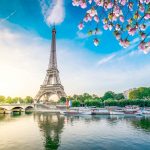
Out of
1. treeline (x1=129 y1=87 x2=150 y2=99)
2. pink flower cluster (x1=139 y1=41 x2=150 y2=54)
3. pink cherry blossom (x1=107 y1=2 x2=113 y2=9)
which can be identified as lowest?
pink flower cluster (x1=139 y1=41 x2=150 y2=54)

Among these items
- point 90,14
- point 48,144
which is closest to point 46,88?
point 48,144

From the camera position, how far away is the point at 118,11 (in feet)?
16.1

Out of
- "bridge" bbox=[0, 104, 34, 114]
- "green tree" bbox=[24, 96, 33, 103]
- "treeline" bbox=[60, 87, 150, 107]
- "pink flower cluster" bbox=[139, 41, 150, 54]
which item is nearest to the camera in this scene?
"pink flower cluster" bbox=[139, 41, 150, 54]

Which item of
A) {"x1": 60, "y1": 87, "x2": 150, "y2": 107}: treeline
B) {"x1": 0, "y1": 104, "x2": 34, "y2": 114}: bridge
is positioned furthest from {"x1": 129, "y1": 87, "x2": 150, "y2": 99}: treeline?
{"x1": 0, "y1": 104, "x2": 34, "y2": 114}: bridge

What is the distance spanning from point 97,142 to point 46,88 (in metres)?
85.3

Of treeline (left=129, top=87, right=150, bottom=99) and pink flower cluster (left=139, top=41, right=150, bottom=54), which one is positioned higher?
treeline (left=129, top=87, right=150, bottom=99)

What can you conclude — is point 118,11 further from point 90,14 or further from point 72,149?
point 72,149

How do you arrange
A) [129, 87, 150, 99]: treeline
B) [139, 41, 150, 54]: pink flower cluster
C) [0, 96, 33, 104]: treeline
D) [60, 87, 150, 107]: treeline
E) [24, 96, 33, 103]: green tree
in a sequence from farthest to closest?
[0, 96, 33, 104]: treeline < [24, 96, 33, 103]: green tree < [129, 87, 150, 99]: treeline < [60, 87, 150, 107]: treeline < [139, 41, 150, 54]: pink flower cluster

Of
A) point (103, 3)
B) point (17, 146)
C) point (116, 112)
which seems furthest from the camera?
point (116, 112)

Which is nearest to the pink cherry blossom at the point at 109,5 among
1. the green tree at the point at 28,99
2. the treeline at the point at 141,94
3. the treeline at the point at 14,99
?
the treeline at the point at 141,94

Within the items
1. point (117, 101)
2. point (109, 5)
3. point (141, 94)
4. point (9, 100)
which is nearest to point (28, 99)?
point (9, 100)

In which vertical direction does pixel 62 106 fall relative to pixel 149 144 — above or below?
above

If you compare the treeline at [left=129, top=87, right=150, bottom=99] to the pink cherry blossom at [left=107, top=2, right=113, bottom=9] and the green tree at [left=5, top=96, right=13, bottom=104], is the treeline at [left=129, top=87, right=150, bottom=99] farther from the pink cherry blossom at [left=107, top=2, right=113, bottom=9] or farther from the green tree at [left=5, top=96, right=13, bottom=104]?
the pink cherry blossom at [left=107, top=2, right=113, bottom=9]

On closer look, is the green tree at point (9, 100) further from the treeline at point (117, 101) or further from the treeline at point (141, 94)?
the treeline at point (141, 94)
